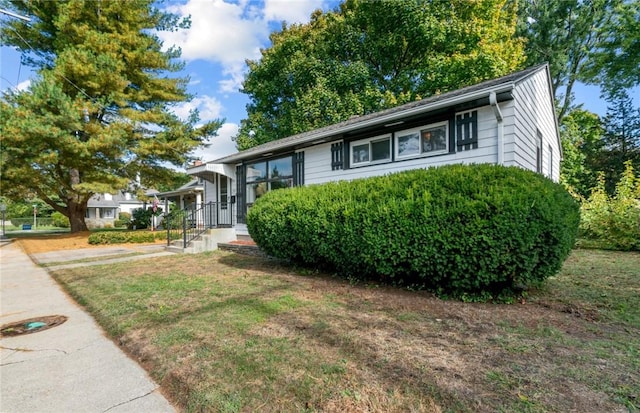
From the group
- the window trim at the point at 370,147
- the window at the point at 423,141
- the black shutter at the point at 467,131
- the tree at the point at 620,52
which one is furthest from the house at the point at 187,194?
the tree at the point at 620,52

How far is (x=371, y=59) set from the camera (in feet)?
66.3

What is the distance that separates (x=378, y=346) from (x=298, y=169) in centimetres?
740

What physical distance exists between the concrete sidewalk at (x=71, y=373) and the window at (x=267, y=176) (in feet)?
21.8

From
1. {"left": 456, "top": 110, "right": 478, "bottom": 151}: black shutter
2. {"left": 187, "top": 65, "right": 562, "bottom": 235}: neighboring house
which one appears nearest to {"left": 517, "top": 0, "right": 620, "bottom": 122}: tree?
{"left": 187, "top": 65, "right": 562, "bottom": 235}: neighboring house

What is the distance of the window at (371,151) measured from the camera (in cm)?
756

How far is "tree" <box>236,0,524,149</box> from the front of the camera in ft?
53.2

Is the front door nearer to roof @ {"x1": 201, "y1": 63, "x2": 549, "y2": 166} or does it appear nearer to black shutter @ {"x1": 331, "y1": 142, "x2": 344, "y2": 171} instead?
roof @ {"x1": 201, "y1": 63, "x2": 549, "y2": 166}

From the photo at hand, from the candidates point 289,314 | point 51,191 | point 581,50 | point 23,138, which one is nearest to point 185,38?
point 23,138

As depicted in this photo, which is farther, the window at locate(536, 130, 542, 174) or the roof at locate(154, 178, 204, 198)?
the roof at locate(154, 178, 204, 198)

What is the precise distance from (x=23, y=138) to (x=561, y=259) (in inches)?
649

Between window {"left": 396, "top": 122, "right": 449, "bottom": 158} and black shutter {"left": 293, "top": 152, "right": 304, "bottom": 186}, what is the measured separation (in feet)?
10.8

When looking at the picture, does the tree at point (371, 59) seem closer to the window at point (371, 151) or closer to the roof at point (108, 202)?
the window at point (371, 151)

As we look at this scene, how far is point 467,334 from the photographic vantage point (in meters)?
2.96

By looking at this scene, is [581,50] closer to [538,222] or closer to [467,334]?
[538,222]
